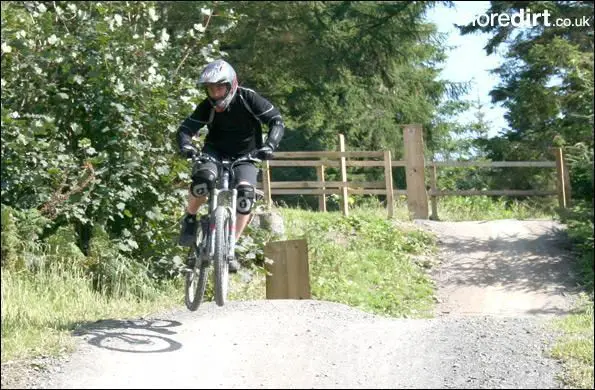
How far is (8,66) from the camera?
11617 millimetres

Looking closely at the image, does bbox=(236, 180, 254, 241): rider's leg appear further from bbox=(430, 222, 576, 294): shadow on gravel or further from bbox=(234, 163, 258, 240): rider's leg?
bbox=(430, 222, 576, 294): shadow on gravel

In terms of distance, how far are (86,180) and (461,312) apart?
6.48m

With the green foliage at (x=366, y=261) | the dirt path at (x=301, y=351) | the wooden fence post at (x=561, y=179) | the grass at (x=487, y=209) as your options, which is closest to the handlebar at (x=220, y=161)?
the dirt path at (x=301, y=351)

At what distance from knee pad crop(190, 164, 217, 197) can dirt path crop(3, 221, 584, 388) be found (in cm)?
125

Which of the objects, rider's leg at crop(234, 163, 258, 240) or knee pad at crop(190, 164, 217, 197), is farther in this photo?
rider's leg at crop(234, 163, 258, 240)

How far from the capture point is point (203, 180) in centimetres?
850

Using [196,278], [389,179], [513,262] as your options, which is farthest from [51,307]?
[389,179]

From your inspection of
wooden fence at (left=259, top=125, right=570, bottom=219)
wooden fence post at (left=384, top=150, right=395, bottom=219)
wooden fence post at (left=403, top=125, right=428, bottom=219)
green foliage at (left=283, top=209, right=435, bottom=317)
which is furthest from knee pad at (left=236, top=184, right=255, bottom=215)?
wooden fence post at (left=403, top=125, right=428, bottom=219)

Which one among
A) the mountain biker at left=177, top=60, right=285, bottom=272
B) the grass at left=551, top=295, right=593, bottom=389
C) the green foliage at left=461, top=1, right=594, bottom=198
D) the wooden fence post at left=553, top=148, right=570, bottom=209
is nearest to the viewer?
the grass at left=551, top=295, right=593, bottom=389

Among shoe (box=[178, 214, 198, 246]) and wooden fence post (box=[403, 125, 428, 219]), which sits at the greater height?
wooden fence post (box=[403, 125, 428, 219])

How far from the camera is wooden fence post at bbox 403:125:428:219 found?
21.2 meters

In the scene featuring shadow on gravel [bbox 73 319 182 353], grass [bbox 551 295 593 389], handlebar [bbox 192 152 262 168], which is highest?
handlebar [bbox 192 152 262 168]

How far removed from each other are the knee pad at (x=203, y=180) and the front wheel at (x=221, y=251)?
0.23m

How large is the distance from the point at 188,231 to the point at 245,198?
2.31ft
